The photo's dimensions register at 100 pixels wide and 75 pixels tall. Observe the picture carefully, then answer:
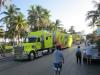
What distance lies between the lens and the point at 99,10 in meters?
41.7

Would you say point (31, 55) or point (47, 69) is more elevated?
point (31, 55)

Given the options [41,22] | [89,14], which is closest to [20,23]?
[41,22]

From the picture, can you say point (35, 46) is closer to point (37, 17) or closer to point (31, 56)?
point (31, 56)

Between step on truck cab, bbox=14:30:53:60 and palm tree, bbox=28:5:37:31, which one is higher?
palm tree, bbox=28:5:37:31

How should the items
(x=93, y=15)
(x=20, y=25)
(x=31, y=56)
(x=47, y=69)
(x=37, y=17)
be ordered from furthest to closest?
(x=37, y=17) < (x=20, y=25) < (x=93, y=15) < (x=31, y=56) < (x=47, y=69)

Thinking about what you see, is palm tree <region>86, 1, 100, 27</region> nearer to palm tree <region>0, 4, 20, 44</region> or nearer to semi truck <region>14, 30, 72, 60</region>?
semi truck <region>14, 30, 72, 60</region>

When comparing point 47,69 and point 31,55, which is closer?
point 47,69

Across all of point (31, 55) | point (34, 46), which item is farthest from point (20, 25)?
point (31, 55)

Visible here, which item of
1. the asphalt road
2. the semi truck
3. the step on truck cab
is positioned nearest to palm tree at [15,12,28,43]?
the semi truck

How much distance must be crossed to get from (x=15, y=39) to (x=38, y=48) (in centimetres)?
3845

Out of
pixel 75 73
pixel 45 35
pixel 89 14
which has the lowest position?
pixel 75 73

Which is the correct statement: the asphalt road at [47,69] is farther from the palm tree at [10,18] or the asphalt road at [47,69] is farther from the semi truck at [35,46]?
the palm tree at [10,18]

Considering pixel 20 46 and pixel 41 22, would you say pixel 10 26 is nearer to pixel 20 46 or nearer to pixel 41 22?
pixel 41 22

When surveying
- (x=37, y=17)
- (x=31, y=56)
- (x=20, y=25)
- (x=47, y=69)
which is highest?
(x=37, y=17)
